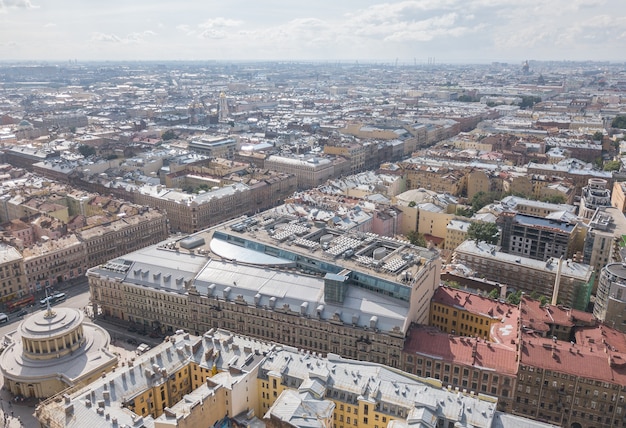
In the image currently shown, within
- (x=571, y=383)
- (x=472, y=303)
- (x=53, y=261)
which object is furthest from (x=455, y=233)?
(x=53, y=261)

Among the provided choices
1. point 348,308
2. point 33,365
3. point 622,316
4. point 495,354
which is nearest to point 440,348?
point 495,354

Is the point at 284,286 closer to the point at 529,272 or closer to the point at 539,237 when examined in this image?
the point at 529,272

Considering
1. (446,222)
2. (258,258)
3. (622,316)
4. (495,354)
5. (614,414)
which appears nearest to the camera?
(614,414)

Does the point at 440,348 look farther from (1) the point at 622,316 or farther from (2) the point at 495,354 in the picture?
(1) the point at 622,316

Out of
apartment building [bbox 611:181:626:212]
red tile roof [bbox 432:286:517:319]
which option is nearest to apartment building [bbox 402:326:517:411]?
red tile roof [bbox 432:286:517:319]

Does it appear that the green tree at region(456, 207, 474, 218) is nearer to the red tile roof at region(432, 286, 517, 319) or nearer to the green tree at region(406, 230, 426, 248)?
the green tree at region(406, 230, 426, 248)
